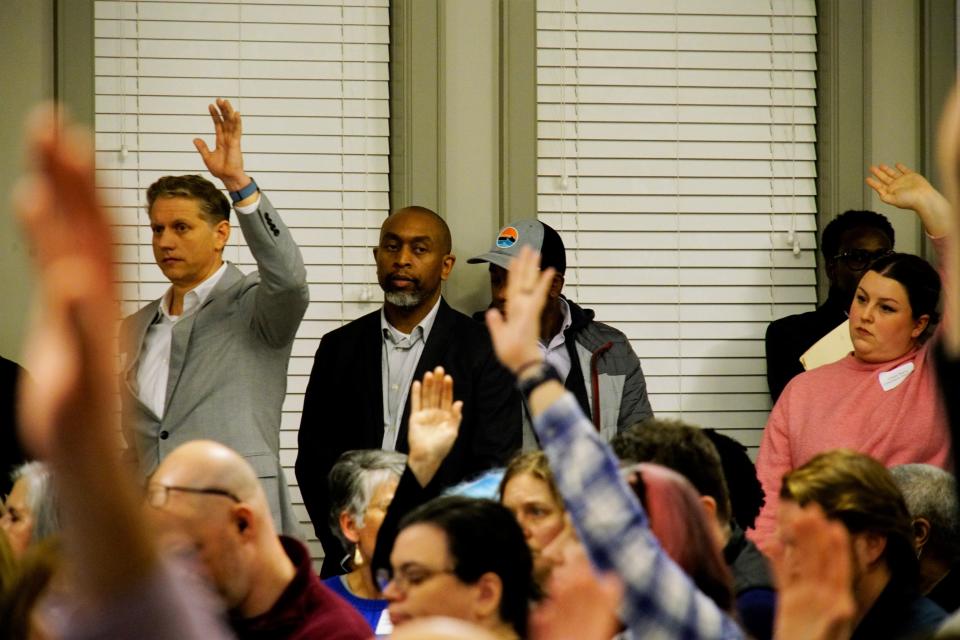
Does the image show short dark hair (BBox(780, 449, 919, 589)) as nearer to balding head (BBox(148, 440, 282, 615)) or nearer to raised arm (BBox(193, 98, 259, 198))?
balding head (BBox(148, 440, 282, 615))

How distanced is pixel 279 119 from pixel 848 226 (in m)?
2.17

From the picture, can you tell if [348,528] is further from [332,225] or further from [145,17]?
[145,17]

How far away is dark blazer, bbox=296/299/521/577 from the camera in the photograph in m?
4.65

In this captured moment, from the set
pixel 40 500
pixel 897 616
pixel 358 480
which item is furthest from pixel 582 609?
pixel 358 480

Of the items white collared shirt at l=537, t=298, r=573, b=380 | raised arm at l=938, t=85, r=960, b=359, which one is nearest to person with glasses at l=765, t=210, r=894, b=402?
white collared shirt at l=537, t=298, r=573, b=380

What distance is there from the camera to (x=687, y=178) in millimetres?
5777

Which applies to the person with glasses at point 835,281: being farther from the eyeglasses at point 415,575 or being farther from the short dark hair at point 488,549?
the eyeglasses at point 415,575

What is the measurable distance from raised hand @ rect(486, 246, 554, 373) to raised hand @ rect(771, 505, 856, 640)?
80 cm

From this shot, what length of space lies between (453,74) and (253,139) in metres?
0.81

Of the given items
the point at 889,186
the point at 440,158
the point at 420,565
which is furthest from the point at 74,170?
the point at 440,158

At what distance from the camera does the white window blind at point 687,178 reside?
5.71 metres

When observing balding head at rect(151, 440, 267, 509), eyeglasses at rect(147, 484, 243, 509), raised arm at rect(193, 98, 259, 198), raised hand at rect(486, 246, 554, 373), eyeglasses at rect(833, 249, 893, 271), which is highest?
raised arm at rect(193, 98, 259, 198)

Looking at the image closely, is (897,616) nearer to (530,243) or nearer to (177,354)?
A: (177,354)

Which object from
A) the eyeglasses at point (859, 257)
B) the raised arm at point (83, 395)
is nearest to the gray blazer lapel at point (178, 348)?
the eyeglasses at point (859, 257)
